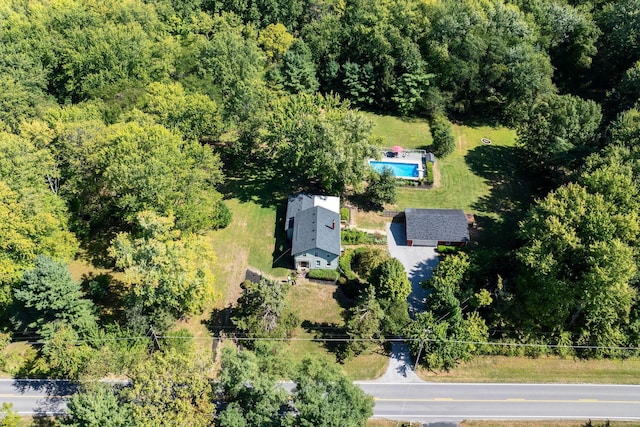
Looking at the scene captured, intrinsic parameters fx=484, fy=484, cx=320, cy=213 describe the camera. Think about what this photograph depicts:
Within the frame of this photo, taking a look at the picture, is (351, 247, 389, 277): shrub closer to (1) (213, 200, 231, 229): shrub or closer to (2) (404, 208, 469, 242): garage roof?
(2) (404, 208, 469, 242): garage roof

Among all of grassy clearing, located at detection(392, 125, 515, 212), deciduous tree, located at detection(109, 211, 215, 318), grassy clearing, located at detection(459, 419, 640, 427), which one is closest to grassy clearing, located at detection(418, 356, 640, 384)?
grassy clearing, located at detection(459, 419, 640, 427)

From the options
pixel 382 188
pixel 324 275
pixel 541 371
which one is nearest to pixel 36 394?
pixel 324 275

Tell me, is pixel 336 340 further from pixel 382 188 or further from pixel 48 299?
pixel 48 299

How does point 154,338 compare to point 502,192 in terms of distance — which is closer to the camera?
point 154,338

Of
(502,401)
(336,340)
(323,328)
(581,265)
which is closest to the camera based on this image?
(502,401)

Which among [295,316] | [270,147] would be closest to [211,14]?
[270,147]
